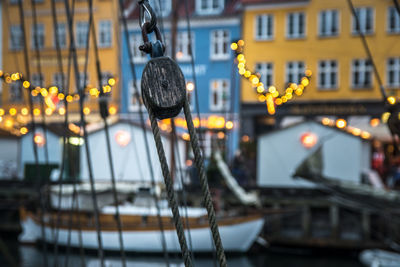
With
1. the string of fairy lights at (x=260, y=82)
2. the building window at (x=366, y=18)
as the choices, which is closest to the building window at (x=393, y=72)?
the building window at (x=366, y=18)

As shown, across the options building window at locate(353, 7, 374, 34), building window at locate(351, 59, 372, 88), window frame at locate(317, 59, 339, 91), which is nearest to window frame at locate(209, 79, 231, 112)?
window frame at locate(317, 59, 339, 91)

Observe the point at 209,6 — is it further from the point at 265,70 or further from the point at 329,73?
the point at 329,73

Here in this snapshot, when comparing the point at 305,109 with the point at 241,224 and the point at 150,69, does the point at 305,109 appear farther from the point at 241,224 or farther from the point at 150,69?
the point at 150,69

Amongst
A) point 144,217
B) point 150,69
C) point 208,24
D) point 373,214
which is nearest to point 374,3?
point 208,24

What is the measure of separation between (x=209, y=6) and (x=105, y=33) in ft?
16.9

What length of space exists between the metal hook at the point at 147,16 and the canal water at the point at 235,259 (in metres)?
10.2

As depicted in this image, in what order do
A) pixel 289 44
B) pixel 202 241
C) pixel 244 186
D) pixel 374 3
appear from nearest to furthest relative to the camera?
pixel 202 241 → pixel 244 186 → pixel 374 3 → pixel 289 44

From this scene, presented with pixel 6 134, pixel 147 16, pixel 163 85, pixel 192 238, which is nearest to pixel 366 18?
pixel 192 238

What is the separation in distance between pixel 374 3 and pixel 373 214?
385 inches

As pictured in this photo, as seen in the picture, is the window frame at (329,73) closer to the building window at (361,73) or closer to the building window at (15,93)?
the building window at (361,73)

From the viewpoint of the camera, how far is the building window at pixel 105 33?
22859mm

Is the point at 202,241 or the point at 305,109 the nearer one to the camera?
the point at 202,241

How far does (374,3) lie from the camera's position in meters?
Answer: 19.2

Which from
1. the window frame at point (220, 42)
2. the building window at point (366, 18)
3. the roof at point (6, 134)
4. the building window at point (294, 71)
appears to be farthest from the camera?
the window frame at point (220, 42)
